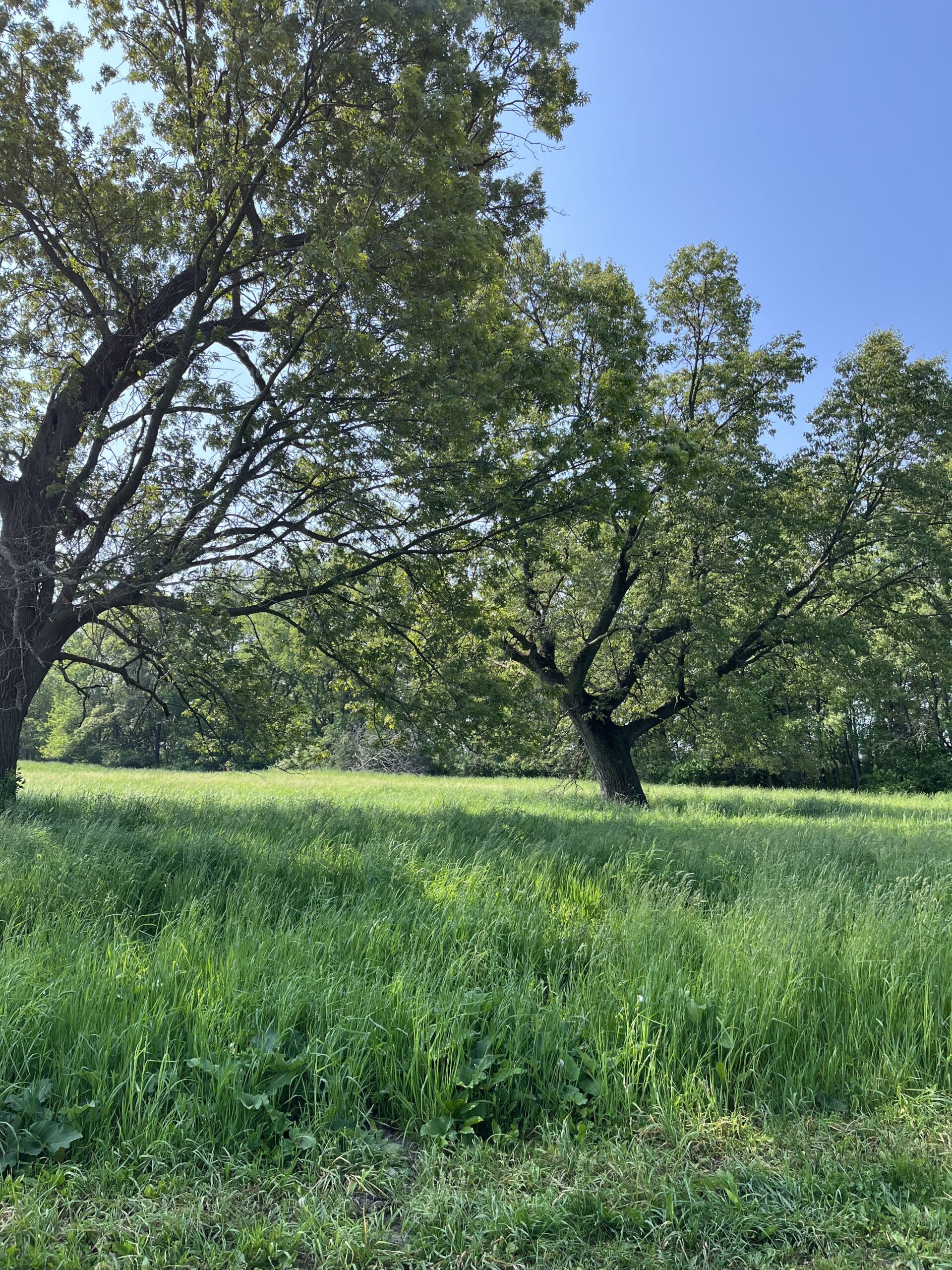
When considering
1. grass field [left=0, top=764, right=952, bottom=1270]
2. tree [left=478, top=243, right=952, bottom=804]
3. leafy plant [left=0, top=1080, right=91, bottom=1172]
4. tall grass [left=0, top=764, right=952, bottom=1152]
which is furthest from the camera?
tree [left=478, top=243, right=952, bottom=804]

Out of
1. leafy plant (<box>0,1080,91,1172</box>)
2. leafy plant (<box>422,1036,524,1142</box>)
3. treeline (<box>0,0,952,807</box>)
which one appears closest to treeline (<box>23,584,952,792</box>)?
treeline (<box>0,0,952,807</box>)

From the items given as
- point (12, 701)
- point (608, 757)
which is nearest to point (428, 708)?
point (12, 701)

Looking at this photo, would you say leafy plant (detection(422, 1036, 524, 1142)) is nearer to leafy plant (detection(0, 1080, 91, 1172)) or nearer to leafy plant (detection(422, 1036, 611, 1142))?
leafy plant (detection(422, 1036, 611, 1142))

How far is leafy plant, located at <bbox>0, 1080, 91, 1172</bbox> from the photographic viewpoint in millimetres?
2602

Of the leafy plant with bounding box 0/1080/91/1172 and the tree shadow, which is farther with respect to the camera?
the tree shadow

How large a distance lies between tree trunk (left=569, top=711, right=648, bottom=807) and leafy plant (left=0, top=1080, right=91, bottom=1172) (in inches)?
548

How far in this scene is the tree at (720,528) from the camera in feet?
47.2

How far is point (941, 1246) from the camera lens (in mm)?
2291

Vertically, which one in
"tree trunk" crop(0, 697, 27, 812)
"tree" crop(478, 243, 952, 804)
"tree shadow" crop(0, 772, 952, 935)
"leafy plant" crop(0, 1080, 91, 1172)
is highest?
"tree" crop(478, 243, 952, 804)

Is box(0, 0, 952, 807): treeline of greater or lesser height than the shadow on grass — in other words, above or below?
above

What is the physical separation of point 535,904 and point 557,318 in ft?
42.5

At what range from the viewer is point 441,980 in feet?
12.5

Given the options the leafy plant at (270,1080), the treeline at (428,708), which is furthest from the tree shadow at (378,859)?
the leafy plant at (270,1080)

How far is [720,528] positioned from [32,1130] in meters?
14.9
